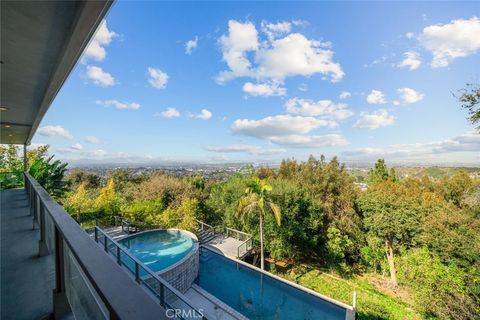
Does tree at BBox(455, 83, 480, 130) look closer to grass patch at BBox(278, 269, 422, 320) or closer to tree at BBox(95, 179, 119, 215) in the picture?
grass patch at BBox(278, 269, 422, 320)

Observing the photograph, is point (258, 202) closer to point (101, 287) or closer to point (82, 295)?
point (82, 295)

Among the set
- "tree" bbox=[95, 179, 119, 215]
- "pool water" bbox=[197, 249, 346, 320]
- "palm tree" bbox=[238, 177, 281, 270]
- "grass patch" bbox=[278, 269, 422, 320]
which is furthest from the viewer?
"tree" bbox=[95, 179, 119, 215]

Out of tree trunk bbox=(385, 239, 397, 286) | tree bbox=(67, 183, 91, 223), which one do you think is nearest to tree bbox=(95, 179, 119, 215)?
tree bbox=(67, 183, 91, 223)

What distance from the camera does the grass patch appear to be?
383 inches

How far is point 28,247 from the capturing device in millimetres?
2896

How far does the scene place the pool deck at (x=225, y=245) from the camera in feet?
39.6

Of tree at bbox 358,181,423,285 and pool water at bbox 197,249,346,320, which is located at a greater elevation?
tree at bbox 358,181,423,285

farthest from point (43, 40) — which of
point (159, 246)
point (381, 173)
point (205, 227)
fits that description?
point (381, 173)

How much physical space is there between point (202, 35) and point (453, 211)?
1796 centimetres

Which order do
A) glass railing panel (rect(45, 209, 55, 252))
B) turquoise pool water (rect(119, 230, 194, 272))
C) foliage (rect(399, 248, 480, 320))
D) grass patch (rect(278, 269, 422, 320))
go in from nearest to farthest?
1. glass railing panel (rect(45, 209, 55, 252))
2. foliage (rect(399, 248, 480, 320))
3. grass patch (rect(278, 269, 422, 320))
4. turquoise pool water (rect(119, 230, 194, 272))

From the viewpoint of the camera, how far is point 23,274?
2225mm

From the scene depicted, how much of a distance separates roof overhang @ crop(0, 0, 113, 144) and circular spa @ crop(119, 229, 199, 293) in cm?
721

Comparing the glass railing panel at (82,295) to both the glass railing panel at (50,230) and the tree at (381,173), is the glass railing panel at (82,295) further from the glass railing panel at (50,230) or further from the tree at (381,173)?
the tree at (381,173)

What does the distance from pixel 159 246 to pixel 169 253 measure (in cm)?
104
